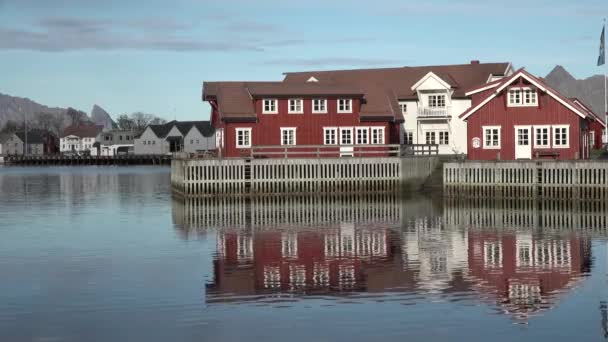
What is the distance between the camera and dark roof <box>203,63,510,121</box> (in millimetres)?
58156

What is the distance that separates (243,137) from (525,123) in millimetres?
17744

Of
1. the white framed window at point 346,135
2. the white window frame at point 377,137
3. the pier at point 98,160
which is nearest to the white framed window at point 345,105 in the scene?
the white framed window at point 346,135

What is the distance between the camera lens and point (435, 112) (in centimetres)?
6769

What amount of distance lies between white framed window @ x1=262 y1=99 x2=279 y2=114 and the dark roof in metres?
0.50

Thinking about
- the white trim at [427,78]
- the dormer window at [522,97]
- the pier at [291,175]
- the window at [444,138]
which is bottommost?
the pier at [291,175]

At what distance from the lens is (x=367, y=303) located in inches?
774

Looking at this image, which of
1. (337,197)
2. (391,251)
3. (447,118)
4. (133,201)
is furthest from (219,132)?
(391,251)

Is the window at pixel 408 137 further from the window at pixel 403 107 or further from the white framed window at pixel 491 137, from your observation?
the white framed window at pixel 491 137

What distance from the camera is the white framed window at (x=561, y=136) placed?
51531 millimetres

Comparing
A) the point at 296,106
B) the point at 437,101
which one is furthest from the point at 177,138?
the point at 296,106

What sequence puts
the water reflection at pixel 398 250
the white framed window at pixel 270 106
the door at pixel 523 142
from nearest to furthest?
the water reflection at pixel 398 250 → the door at pixel 523 142 → the white framed window at pixel 270 106

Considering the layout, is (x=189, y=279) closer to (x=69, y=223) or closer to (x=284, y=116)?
(x=69, y=223)

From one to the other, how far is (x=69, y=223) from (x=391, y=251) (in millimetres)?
17451

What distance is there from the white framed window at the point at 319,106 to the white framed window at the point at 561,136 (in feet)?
49.1
